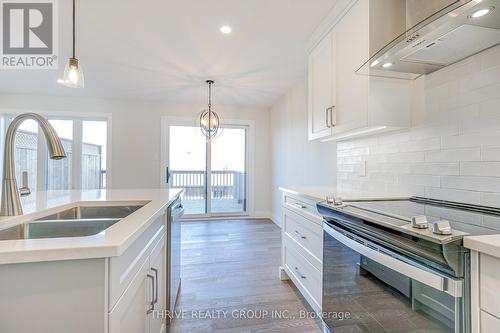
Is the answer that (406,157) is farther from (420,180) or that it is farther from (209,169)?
(209,169)

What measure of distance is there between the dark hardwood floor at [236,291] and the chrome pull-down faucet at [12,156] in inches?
48.0

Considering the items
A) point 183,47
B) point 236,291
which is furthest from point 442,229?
point 183,47

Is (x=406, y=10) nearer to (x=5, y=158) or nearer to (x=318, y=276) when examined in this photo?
(x=318, y=276)

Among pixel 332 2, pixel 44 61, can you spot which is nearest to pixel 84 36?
pixel 44 61

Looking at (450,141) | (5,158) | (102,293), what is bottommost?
(102,293)

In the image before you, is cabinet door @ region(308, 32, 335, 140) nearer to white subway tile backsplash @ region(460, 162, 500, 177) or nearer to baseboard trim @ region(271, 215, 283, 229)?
white subway tile backsplash @ region(460, 162, 500, 177)

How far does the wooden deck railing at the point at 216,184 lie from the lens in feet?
17.6

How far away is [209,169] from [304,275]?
3.65 meters

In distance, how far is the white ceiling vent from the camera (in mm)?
1132

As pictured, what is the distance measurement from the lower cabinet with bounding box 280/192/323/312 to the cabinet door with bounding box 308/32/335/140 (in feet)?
2.16

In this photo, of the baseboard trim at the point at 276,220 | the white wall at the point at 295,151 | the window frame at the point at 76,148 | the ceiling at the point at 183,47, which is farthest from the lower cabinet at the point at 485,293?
the window frame at the point at 76,148

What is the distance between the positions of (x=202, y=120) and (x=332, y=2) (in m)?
2.51

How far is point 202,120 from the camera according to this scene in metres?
3.99

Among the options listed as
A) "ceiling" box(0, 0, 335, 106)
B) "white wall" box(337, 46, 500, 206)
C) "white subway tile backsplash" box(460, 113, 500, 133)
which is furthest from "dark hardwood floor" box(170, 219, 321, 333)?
"ceiling" box(0, 0, 335, 106)
